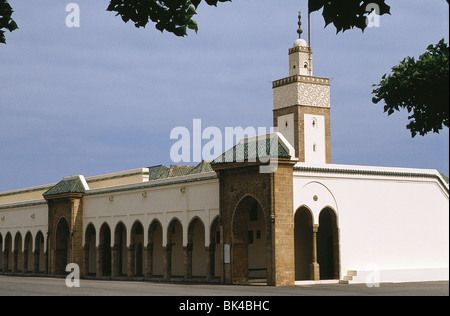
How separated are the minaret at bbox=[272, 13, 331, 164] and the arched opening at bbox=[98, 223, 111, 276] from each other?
12654 mm

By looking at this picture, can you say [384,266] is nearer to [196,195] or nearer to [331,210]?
[331,210]

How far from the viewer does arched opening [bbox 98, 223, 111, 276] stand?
32781 mm

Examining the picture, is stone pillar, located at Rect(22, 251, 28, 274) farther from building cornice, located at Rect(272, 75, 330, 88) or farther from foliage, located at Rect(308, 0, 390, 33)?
foliage, located at Rect(308, 0, 390, 33)

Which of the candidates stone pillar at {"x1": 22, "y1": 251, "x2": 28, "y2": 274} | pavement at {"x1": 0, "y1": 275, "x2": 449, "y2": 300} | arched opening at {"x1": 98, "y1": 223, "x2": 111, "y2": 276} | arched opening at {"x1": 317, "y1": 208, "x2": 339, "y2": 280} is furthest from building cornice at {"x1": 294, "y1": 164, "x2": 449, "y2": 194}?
stone pillar at {"x1": 22, "y1": 251, "x2": 28, "y2": 274}

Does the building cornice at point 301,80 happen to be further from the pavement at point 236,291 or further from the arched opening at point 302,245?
the pavement at point 236,291

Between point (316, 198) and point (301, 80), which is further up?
point (301, 80)

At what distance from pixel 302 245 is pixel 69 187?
44.7 feet

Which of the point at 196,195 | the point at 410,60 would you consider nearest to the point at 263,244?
the point at 196,195

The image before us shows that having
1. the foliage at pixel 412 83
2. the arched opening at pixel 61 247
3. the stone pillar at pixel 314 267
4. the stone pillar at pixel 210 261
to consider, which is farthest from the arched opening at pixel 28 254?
the foliage at pixel 412 83

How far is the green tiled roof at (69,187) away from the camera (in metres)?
34.2

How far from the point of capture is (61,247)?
35812 millimetres

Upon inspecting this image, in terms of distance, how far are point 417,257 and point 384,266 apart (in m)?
2.77

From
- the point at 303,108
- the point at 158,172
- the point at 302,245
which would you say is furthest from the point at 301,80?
the point at 302,245

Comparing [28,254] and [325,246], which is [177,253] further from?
[28,254]
